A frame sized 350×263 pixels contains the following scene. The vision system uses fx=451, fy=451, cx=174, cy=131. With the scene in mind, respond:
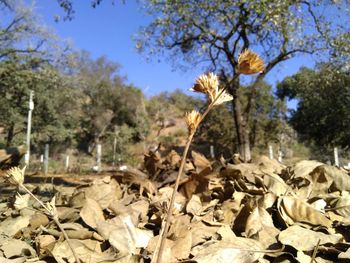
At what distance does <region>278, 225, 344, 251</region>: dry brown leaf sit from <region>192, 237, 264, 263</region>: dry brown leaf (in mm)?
103

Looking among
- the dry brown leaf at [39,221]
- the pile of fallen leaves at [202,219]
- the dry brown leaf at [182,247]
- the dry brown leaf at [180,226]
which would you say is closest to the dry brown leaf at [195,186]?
the pile of fallen leaves at [202,219]

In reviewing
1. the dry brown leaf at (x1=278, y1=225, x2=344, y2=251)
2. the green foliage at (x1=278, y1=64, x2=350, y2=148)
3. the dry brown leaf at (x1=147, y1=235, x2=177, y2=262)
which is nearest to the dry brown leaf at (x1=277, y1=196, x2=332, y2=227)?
the dry brown leaf at (x1=278, y1=225, x2=344, y2=251)

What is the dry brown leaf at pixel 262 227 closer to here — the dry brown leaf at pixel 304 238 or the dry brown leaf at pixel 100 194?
the dry brown leaf at pixel 304 238

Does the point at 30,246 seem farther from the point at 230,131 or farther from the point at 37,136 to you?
the point at 37,136

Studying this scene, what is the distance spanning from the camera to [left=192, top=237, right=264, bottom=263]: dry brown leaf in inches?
57.3

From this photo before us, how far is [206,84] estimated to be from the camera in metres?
1.00

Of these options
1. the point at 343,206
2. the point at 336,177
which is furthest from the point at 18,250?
the point at 336,177

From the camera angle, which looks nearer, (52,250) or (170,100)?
(52,250)

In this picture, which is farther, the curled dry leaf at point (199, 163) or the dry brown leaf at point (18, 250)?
the curled dry leaf at point (199, 163)

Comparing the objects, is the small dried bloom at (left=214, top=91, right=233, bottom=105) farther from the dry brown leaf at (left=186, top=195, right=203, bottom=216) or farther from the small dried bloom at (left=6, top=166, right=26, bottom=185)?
the dry brown leaf at (left=186, top=195, right=203, bottom=216)

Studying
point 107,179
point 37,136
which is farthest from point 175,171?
point 37,136

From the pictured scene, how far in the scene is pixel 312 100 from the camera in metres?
27.9

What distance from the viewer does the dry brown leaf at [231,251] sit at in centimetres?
146

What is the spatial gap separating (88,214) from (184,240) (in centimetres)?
48
